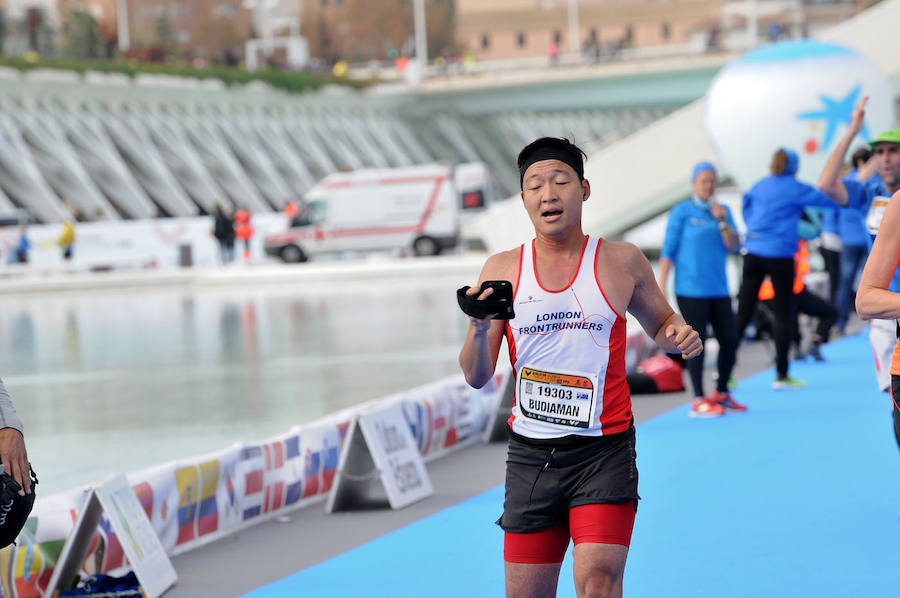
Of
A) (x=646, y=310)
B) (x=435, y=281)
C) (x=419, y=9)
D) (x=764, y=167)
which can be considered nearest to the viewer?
(x=646, y=310)

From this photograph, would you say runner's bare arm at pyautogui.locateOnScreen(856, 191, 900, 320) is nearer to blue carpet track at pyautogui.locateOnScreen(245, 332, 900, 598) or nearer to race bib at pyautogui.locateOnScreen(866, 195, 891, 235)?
blue carpet track at pyautogui.locateOnScreen(245, 332, 900, 598)

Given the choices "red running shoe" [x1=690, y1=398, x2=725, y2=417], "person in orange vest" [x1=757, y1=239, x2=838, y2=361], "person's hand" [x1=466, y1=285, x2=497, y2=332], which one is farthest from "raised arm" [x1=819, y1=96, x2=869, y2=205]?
"person in orange vest" [x1=757, y1=239, x2=838, y2=361]

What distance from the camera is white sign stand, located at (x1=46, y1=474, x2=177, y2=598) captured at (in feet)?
18.0

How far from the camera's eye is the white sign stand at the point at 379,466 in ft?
A: 23.5

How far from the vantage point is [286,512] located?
283 inches

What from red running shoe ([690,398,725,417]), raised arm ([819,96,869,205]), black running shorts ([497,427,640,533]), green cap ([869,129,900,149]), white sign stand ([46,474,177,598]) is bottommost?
red running shoe ([690,398,725,417])

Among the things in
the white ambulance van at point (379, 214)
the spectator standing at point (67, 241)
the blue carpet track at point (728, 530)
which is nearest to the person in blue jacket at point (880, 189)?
the blue carpet track at point (728, 530)

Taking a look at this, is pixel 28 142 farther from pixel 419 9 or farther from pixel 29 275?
pixel 419 9

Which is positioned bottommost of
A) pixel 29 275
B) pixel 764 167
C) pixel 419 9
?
pixel 29 275

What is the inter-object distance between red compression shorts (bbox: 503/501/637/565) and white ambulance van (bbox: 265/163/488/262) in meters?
30.6

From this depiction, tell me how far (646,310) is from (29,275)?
3233 cm

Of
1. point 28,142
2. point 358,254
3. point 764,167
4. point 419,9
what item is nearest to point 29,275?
point 358,254

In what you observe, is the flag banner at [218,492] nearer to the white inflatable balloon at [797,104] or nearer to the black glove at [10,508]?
the black glove at [10,508]

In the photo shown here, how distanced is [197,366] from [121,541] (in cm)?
983
